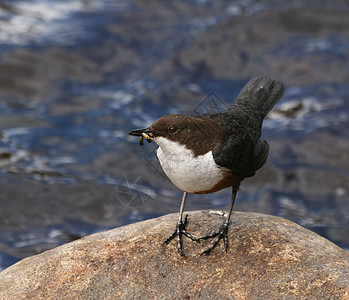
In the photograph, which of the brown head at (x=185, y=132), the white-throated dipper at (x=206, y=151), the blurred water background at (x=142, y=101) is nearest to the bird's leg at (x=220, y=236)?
the white-throated dipper at (x=206, y=151)

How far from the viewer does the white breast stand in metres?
3.24

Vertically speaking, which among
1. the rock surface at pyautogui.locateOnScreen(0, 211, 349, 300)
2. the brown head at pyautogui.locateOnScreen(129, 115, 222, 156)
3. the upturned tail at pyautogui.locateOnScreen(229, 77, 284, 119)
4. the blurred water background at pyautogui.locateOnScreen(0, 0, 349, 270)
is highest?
the brown head at pyautogui.locateOnScreen(129, 115, 222, 156)

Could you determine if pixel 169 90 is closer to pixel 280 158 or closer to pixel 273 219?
pixel 280 158

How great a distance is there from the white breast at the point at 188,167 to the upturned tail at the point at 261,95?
3.00 feet

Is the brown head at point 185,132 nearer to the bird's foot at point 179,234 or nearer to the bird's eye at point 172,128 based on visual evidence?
the bird's eye at point 172,128

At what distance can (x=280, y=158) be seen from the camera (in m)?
7.70

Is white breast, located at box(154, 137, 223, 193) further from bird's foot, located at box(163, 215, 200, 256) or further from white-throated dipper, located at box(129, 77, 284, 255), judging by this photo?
bird's foot, located at box(163, 215, 200, 256)

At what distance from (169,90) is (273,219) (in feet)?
16.9

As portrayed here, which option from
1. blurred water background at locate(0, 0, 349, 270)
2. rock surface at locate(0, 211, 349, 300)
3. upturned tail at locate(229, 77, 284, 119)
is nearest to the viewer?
rock surface at locate(0, 211, 349, 300)

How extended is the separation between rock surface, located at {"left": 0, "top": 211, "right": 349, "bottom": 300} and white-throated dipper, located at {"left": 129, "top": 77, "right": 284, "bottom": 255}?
14 centimetres

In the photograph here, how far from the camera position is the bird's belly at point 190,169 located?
3.24m

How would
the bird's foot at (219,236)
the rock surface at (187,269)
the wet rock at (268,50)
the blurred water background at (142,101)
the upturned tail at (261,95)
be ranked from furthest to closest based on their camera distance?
1. the wet rock at (268,50)
2. the blurred water background at (142,101)
3. the upturned tail at (261,95)
4. the bird's foot at (219,236)
5. the rock surface at (187,269)

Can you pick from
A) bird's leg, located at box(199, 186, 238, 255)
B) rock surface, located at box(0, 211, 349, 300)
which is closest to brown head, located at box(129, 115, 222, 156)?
Result: bird's leg, located at box(199, 186, 238, 255)

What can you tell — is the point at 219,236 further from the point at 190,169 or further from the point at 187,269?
the point at 190,169
